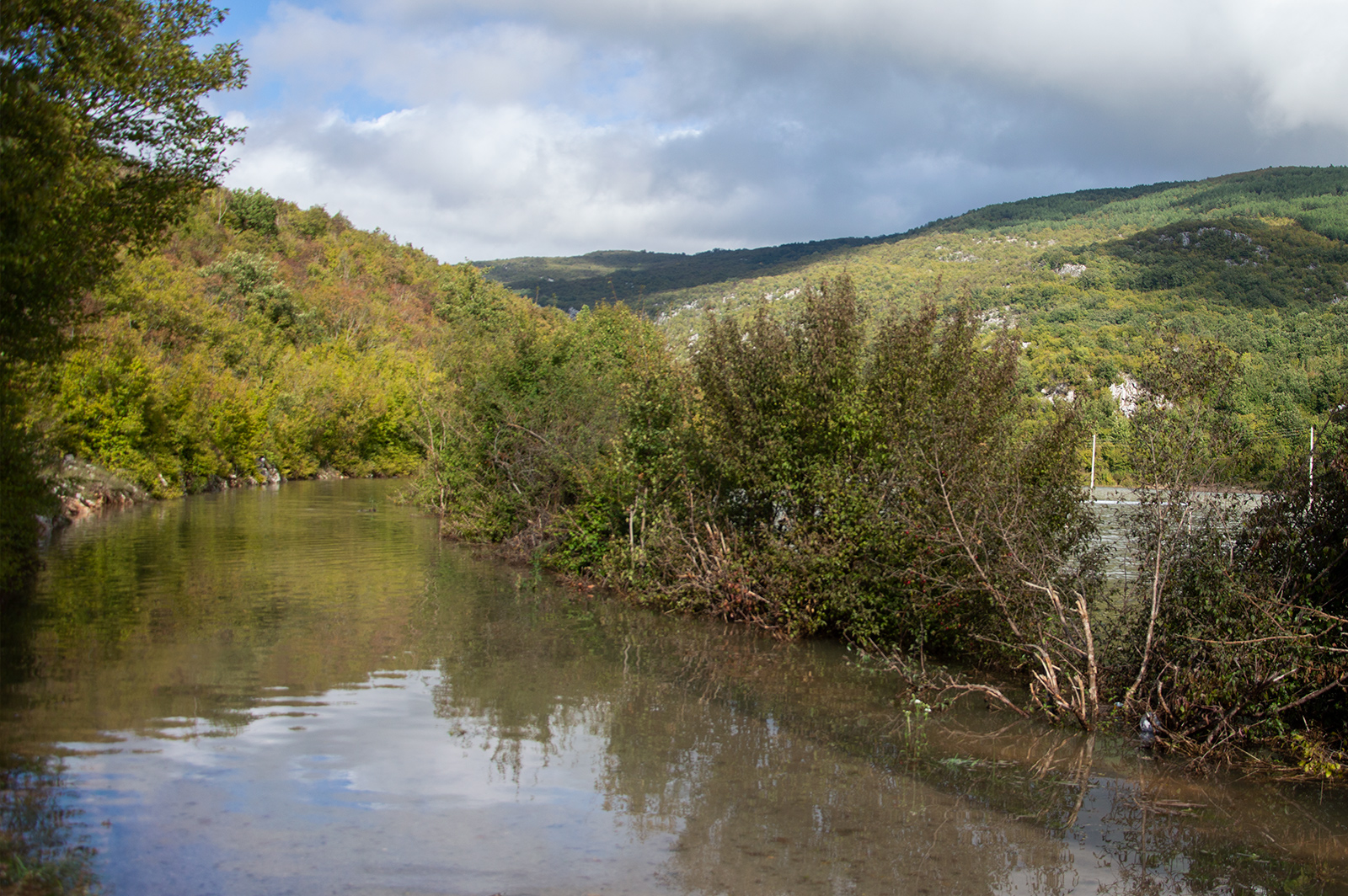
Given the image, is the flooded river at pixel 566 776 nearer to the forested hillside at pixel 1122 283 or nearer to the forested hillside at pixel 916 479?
the forested hillside at pixel 916 479

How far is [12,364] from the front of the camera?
13.6 metres

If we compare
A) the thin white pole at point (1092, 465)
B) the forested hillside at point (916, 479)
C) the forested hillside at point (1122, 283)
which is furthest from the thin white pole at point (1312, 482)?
the thin white pole at point (1092, 465)

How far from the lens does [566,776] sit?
339 inches

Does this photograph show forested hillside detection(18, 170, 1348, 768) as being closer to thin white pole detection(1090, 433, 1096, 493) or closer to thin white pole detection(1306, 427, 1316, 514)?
thin white pole detection(1306, 427, 1316, 514)

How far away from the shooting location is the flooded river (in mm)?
6566

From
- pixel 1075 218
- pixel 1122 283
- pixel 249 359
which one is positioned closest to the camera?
pixel 249 359

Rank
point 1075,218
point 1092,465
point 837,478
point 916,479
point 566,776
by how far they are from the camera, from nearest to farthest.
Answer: point 566,776, point 916,479, point 1092,465, point 837,478, point 1075,218

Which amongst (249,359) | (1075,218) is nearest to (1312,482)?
(249,359)

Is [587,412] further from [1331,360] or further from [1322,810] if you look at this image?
[1331,360]

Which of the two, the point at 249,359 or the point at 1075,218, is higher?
the point at 1075,218

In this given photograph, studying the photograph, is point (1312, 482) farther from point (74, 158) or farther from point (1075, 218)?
point (1075, 218)

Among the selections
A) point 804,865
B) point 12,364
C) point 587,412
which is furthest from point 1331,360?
point 12,364

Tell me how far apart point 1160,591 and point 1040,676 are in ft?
5.13

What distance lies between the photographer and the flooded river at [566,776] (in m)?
6.57
